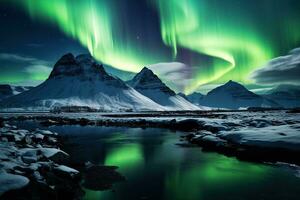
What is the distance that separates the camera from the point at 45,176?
12.9 metres

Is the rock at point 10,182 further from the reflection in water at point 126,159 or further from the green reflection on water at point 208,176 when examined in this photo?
the reflection in water at point 126,159

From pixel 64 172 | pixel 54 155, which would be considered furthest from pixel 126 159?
pixel 64 172

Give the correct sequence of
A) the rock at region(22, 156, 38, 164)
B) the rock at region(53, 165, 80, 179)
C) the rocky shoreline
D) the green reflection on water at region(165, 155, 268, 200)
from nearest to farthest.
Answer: the rocky shoreline
the rock at region(53, 165, 80, 179)
the green reflection on water at region(165, 155, 268, 200)
the rock at region(22, 156, 38, 164)

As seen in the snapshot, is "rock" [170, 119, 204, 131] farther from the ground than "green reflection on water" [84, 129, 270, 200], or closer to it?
farther from the ground

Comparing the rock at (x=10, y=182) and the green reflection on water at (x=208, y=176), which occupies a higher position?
the rock at (x=10, y=182)

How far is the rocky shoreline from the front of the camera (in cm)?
1050

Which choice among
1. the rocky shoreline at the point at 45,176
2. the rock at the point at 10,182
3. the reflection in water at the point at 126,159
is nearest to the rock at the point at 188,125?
the reflection in water at the point at 126,159

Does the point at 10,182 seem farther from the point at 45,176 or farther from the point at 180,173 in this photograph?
the point at 180,173

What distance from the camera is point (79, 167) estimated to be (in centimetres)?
1781

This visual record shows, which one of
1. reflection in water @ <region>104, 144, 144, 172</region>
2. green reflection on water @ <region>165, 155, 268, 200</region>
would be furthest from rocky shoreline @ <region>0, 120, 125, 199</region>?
green reflection on water @ <region>165, 155, 268, 200</region>

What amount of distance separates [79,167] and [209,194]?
9.50 meters

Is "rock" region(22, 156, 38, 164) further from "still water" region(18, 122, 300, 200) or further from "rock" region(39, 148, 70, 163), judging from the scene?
"still water" region(18, 122, 300, 200)

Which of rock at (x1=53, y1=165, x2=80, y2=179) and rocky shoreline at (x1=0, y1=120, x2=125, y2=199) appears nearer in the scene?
rocky shoreline at (x1=0, y1=120, x2=125, y2=199)

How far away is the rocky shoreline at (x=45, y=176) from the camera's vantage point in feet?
34.4
